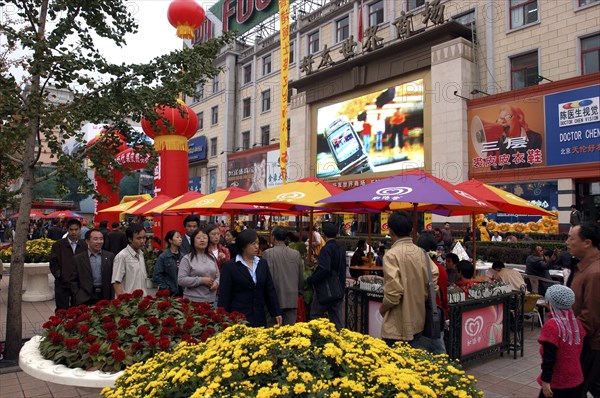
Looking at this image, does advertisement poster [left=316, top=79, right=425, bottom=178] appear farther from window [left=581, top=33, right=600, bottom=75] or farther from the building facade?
window [left=581, top=33, right=600, bottom=75]

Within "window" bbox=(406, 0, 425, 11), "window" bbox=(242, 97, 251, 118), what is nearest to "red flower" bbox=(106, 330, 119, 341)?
"window" bbox=(406, 0, 425, 11)

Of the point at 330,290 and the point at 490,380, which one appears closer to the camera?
the point at 490,380

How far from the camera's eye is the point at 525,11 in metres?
19.4

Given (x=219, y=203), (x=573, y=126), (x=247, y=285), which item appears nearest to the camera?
(x=247, y=285)

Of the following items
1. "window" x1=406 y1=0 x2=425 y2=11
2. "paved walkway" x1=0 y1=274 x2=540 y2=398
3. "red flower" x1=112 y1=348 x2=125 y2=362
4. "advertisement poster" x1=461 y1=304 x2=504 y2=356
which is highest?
"window" x1=406 y1=0 x2=425 y2=11

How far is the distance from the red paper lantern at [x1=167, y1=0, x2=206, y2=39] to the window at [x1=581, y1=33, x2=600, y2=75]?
48.6 ft

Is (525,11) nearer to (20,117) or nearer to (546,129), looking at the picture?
(546,129)

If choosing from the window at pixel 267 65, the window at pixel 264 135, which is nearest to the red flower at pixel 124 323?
the window at pixel 264 135

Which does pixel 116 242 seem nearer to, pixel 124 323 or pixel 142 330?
pixel 124 323

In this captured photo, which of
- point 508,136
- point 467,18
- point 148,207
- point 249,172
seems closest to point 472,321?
point 148,207

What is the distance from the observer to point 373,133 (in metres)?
23.7

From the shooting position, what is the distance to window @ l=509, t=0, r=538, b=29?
19.1 m

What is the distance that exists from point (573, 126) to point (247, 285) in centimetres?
1656

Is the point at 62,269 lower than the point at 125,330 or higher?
higher
